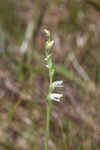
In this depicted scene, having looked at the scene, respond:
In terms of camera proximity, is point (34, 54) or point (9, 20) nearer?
point (34, 54)

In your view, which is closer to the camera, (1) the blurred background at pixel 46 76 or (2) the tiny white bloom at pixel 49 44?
(2) the tiny white bloom at pixel 49 44

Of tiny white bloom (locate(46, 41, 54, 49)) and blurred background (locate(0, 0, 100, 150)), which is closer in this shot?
tiny white bloom (locate(46, 41, 54, 49))

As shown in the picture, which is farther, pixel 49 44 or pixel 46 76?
pixel 46 76

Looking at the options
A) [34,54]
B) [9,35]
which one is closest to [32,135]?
[34,54]

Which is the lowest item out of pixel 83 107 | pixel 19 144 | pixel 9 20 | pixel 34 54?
pixel 19 144

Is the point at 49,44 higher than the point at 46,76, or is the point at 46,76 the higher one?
the point at 49,44

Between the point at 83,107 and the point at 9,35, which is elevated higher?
the point at 9,35

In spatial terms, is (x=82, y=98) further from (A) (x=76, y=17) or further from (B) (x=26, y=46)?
(A) (x=76, y=17)

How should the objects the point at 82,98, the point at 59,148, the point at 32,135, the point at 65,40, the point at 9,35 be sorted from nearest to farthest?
1. the point at 59,148
2. the point at 32,135
3. the point at 82,98
4. the point at 9,35
5. the point at 65,40
